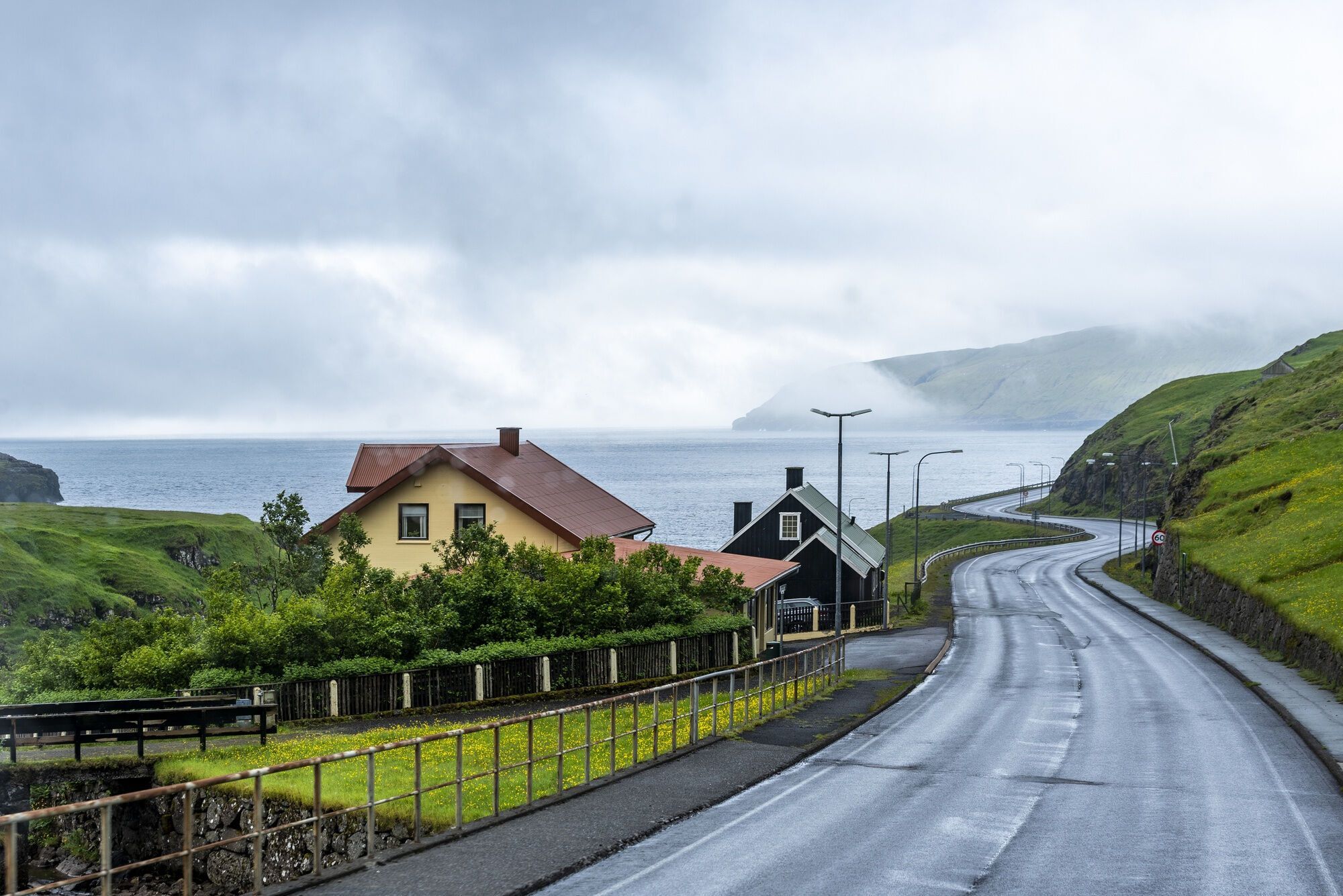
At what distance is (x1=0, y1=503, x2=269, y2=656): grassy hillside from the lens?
59844 millimetres

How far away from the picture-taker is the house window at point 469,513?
1657 inches

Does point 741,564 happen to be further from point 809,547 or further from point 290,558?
point 290,558

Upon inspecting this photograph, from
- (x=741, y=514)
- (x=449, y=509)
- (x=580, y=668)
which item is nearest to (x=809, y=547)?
(x=741, y=514)

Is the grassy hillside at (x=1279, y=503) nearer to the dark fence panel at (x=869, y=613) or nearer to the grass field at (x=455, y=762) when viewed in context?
the dark fence panel at (x=869, y=613)

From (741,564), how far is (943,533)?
79203 millimetres

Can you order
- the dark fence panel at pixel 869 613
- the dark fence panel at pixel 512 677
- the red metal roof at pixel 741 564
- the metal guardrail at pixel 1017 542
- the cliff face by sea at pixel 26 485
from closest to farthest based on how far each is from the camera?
the dark fence panel at pixel 512 677
the red metal roof at pixel 741 564
the dark fence panel at pixel 869 613
the metal guardrail at pixel 1017 542
the cliff face by sea at pixel 26 485

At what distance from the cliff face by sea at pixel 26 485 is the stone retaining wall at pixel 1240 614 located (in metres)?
164

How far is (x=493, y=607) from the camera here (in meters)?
30.5

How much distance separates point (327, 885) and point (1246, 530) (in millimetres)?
56411

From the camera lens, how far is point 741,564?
46000mm

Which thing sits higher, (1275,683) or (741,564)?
(741,564)

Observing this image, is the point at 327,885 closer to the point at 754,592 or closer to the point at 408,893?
the point at 408,893

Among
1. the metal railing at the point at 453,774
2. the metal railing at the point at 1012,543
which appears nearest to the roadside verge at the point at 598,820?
the metal railing at the point at 453,774

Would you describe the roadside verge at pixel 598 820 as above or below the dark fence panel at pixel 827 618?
above
